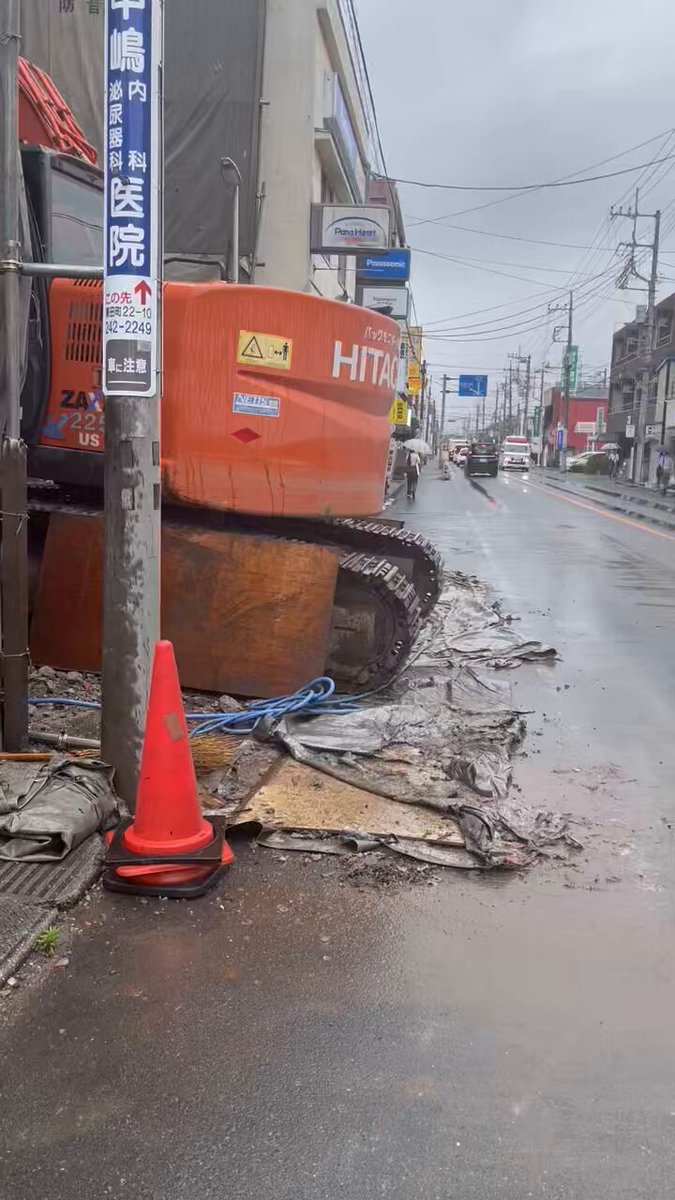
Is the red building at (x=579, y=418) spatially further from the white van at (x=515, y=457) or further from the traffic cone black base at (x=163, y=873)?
the traffic cone black base at (x=163, y=873)

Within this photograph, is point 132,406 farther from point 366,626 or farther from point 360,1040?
point 366,626

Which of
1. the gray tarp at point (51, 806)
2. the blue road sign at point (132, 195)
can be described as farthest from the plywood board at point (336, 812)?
the blue road sign at point (132, 195)

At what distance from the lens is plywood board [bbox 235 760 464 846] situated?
4340mm

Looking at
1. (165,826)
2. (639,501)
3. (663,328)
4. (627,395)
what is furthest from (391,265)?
(627,395)

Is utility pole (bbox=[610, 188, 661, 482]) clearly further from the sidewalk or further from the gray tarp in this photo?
the gray tarp

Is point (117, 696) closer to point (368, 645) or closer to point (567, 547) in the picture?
point (368, 645)

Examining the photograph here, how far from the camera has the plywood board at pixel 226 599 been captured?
6184 millimetres

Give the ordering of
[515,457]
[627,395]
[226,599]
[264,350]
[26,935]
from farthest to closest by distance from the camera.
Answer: [515,457]
[627,395]
[226,599]
[264,350]
[26,935]

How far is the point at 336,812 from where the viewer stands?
178 inches

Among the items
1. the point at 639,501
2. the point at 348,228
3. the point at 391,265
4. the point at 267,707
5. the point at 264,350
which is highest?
the point at 391,265

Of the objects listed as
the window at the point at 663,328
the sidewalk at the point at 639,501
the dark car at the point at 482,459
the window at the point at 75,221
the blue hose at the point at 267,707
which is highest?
the window at the point at 663,328

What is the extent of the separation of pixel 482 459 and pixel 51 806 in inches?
2215

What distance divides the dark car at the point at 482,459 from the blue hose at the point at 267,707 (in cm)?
5353

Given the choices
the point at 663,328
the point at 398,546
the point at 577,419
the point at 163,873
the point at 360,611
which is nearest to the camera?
the point at 163,873
